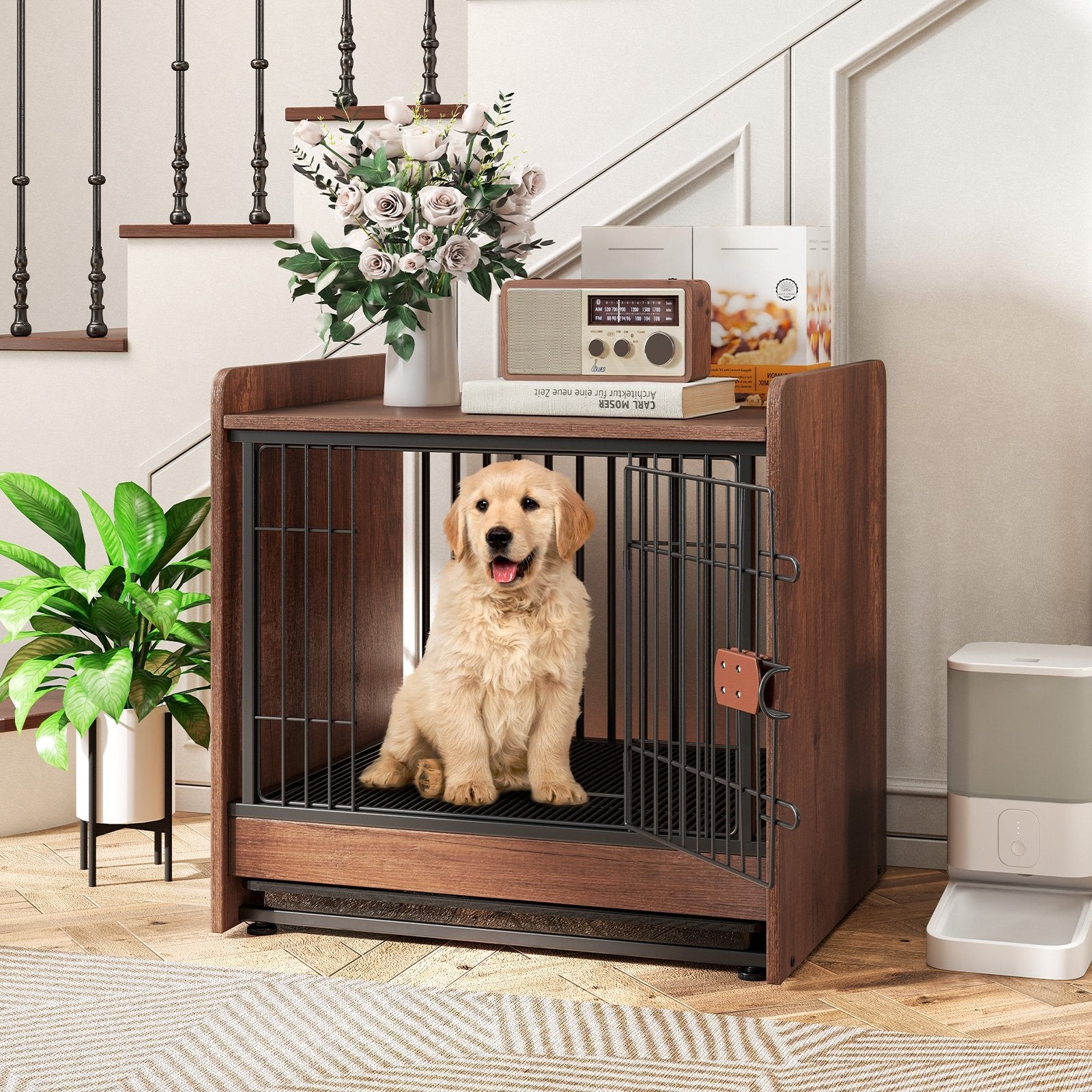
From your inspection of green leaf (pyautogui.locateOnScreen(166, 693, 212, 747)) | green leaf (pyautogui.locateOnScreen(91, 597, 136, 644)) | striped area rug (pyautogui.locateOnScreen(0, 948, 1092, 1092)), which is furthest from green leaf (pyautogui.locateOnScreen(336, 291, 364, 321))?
striped area rug (pyautogui.locateOnScreen(0, 948, 1092, 1092))

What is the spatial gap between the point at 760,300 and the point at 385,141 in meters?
0.68

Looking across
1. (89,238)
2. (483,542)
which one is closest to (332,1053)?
(483,542)

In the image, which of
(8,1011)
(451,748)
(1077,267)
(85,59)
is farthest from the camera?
(85,59)

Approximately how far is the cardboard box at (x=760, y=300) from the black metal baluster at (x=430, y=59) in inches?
29.3

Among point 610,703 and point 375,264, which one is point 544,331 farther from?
point 610,703

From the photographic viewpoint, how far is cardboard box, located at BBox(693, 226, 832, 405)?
249cm

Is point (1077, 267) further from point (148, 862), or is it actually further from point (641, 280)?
point (148, 862)

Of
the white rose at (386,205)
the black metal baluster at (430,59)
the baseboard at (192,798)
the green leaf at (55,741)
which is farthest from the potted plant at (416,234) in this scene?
the baseboard at (192,798)

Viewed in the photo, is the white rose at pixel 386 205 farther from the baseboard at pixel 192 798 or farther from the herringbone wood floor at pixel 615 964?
the baseboard at pixel 192 798

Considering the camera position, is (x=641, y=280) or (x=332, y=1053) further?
(x=641, y=280)

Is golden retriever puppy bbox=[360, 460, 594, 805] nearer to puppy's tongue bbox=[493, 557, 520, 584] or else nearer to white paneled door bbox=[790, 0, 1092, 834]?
puppy's tongue bbox=[493, 557, 520, 584]

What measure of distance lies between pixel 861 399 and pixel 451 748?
0.92m

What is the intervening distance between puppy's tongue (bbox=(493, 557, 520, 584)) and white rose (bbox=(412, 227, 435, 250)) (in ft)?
1.71

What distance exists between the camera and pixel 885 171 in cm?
278
